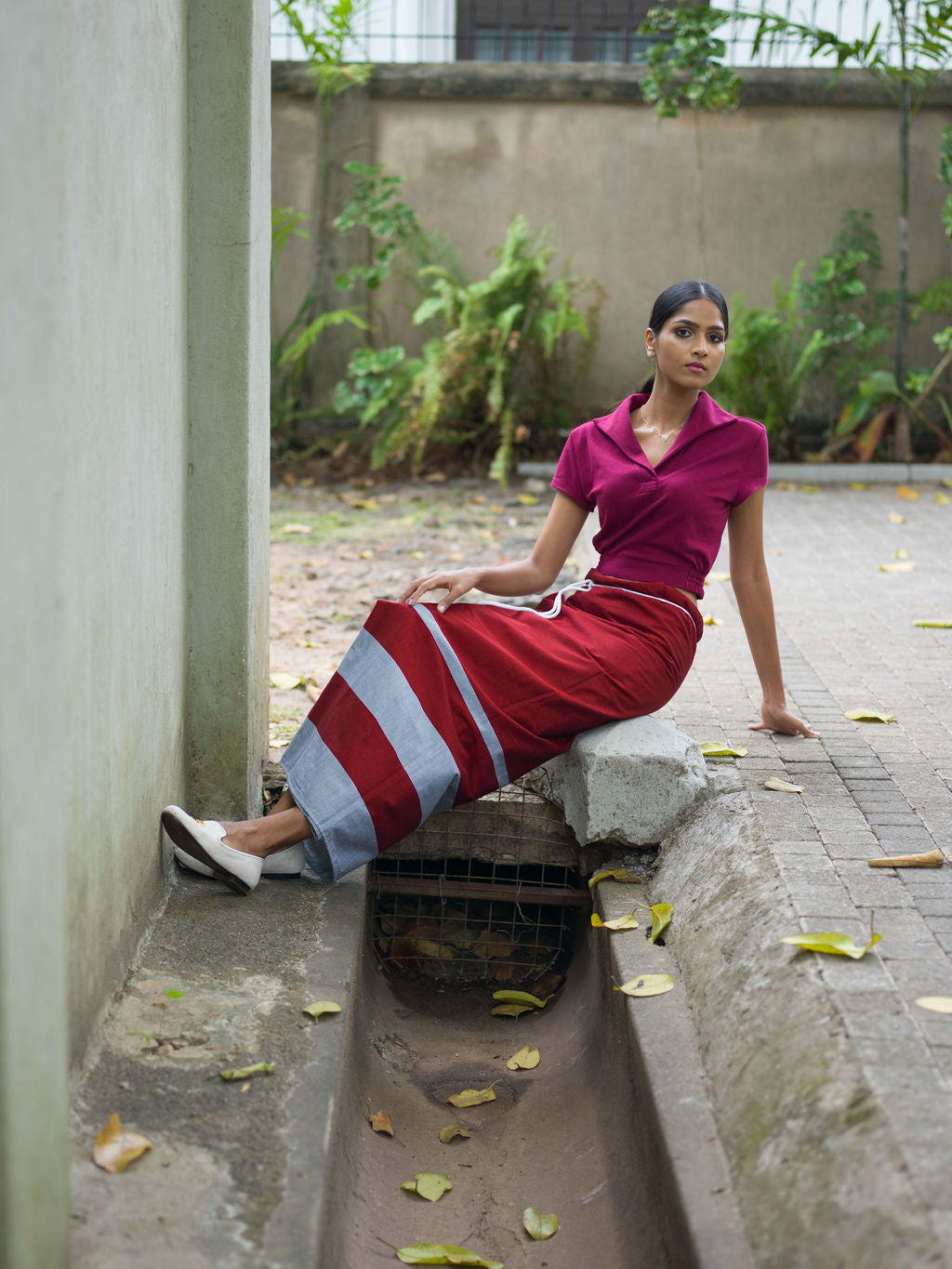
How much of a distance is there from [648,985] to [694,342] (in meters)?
1.69

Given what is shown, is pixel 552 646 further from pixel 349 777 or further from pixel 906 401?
pixel 906 401

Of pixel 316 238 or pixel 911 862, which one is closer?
pixel 911 862

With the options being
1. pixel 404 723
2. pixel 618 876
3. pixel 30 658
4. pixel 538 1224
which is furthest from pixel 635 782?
pixel 30 658

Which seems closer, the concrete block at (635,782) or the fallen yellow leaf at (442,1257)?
the fallen yellow leaf at (442,1257)

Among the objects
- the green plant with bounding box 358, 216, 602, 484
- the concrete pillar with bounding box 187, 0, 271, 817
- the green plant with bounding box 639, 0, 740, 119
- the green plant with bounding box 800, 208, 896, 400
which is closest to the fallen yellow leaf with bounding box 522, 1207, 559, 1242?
the concrete pillar with bounding box 187, 0, 271, 817

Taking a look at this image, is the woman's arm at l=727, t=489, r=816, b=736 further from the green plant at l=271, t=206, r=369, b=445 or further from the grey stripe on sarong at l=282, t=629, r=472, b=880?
the green plant at l=271, t=206, r=369, b=445

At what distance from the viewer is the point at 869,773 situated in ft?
11.1

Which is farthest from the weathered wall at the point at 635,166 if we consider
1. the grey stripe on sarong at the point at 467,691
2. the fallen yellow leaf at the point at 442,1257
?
the fallen yellow leaf at the point at 442,1257

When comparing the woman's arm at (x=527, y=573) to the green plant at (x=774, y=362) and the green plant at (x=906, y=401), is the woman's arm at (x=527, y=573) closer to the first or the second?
the green plant at (x=774, y=362)

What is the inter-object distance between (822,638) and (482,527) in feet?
9.07

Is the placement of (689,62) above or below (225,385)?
above

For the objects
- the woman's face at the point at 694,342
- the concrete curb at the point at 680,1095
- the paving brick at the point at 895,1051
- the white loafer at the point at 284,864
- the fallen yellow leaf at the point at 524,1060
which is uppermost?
the woman's face at the point at 694,342

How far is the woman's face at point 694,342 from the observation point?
3.29 m

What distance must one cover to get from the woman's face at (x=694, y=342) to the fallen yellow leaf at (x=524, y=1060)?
1823 millimetres
